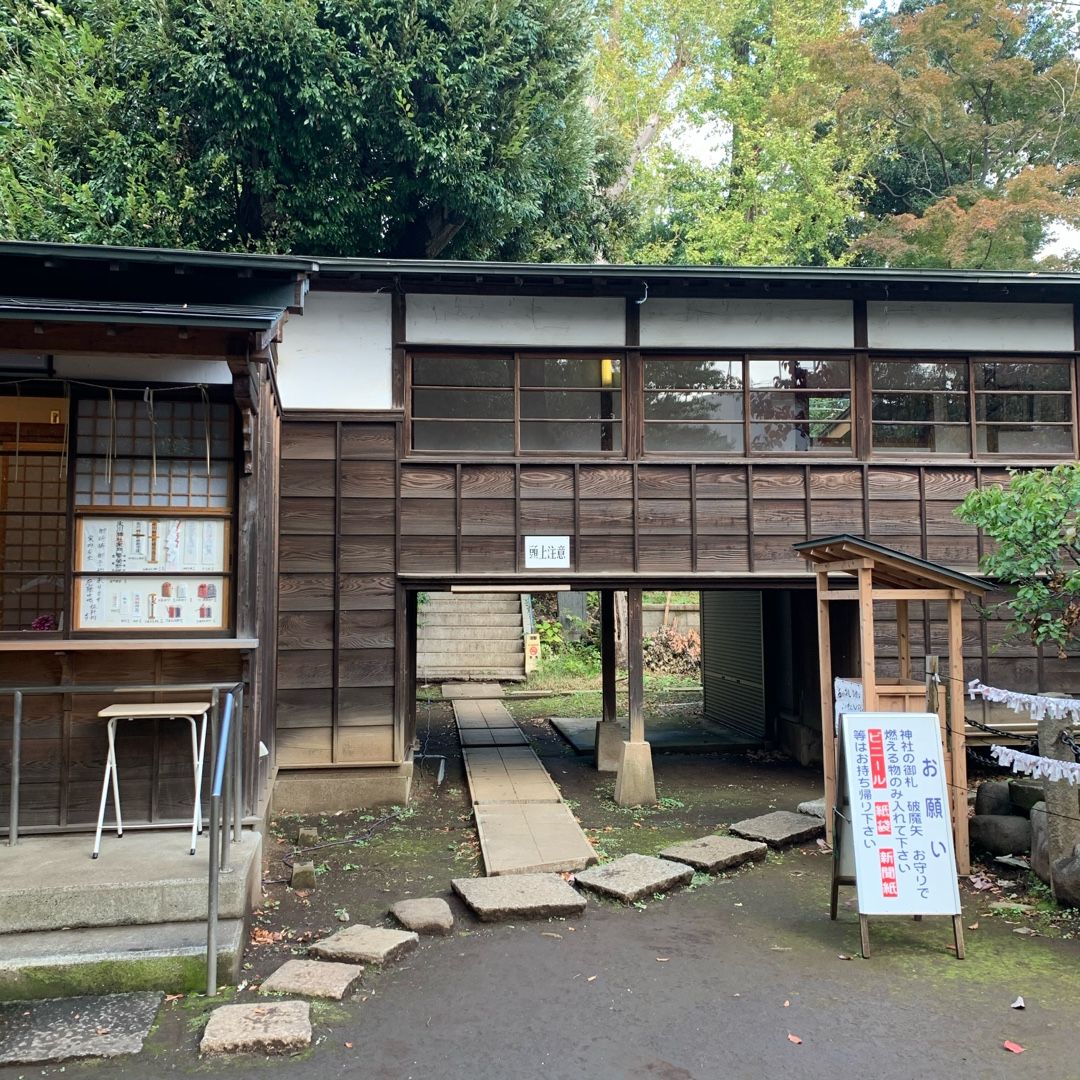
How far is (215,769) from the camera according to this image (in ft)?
16.0

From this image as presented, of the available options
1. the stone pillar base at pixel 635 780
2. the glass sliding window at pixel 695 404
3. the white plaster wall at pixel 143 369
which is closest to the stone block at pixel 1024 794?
the stone pillar base at pixel 635 780

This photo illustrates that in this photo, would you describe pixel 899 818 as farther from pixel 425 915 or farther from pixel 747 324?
pixel 747 324

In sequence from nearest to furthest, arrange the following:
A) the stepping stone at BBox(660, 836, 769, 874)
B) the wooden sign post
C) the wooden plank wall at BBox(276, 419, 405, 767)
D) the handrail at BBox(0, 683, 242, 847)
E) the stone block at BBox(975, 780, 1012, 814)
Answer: the wooden sign post → the handrail at BBox(0, 683, 242, 847) → the stepping stone at BBox(660, 836, 769, 874) → the stone block at BBox(975, 780, 1012, 814) → the wooden plank wall at BBox(276, 419, 405, 767)

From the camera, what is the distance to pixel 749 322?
10.0 metres

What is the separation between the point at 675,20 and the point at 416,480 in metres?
20.2

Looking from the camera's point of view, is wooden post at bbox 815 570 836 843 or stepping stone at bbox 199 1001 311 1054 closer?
stepping stone at bbox 199 1001 311 1054

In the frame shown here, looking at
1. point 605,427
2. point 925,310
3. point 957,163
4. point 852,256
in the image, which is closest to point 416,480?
point 605,427

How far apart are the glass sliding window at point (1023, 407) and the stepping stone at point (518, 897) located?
24.3 feet

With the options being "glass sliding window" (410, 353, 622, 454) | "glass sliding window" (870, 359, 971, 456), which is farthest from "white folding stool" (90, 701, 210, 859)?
"glass sliding window" (870, 359, 971, 456)

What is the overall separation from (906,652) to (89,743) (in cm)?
662

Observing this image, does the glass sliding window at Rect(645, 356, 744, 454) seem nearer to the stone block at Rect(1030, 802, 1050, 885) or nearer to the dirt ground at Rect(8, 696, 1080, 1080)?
the dirt ground at Rect(8, 696, 1080, 1080)

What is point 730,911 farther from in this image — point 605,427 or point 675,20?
point 675,20

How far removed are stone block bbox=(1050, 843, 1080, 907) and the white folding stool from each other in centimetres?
608

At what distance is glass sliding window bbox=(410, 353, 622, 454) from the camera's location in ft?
31.9
